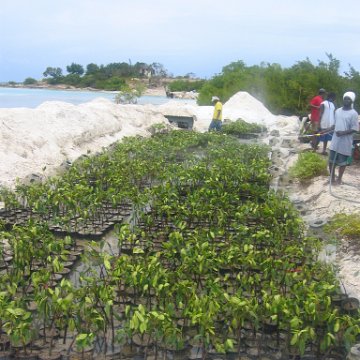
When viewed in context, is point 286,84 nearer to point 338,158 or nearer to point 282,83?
point 282,83

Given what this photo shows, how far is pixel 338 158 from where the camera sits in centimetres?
791

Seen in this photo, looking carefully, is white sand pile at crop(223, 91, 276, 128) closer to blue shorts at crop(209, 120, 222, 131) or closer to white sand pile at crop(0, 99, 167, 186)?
white sand pile at crop(0, 99, 167, 186)

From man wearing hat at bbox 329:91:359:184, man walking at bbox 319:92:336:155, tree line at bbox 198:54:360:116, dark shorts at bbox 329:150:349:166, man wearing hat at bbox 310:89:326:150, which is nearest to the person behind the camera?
man wearing hat at bbox 329:91:359:184

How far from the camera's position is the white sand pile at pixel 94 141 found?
7.38 meters

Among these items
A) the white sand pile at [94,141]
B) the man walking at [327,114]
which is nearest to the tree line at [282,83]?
the white sand pile at [94,141]

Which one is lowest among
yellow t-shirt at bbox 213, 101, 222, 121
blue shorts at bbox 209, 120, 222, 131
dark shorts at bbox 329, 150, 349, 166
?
blue shorts at bbox 209, 120, 222, 131

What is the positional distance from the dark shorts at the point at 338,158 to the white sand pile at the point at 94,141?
15.9 inches

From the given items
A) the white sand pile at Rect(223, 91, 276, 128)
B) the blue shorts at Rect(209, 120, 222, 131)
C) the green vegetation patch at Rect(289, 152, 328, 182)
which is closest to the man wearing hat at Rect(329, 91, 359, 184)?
the green vegetation patch at Rect(289, 152, 328, 182)

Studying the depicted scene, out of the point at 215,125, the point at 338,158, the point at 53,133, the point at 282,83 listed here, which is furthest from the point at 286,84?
the point at 338,158

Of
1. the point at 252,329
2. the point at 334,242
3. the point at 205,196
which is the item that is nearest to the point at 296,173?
the point at 205,196

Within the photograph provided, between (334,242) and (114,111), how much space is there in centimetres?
1281

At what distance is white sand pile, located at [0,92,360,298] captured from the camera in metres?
7.38

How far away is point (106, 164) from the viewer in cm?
915

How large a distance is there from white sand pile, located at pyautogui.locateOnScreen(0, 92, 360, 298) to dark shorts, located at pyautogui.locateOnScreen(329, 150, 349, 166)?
40 centimetres
